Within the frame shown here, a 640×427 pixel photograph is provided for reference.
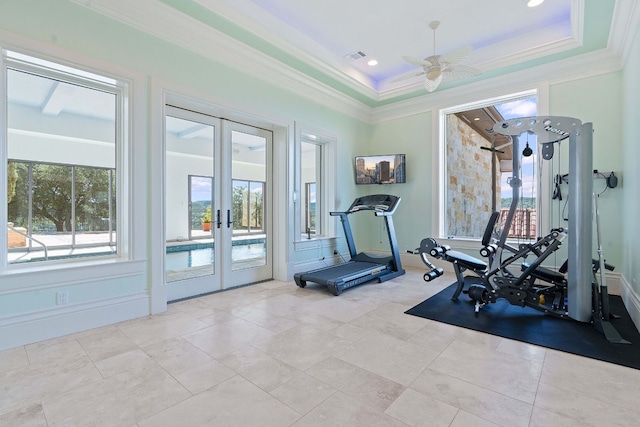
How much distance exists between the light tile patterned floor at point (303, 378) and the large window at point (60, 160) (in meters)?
1.03

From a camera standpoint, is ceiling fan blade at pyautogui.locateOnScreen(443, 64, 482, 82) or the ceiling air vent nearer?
ceiling fan blade at pyautogui.locateOnScreen(443, 64, 482, 82)

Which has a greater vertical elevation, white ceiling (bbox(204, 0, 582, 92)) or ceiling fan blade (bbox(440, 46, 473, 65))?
white ceiling (bbox(204, 0, 582, 92))

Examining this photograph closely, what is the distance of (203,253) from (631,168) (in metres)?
5.29

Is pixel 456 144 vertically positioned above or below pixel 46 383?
above

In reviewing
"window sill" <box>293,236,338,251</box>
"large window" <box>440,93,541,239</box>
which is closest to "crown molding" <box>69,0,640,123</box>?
"large window" <box>440,93,541,239</box>

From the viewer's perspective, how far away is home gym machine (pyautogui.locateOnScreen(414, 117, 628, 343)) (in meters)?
3.05

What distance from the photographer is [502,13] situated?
396 cm

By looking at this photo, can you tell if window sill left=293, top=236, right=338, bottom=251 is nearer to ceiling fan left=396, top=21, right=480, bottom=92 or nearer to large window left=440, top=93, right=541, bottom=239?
large window left=440, top=93, right=541, bottom=239

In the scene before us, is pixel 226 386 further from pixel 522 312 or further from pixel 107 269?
pixel 522 312

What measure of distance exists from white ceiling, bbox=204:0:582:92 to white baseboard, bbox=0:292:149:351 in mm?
3287

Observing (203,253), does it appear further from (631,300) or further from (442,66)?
(631,300)

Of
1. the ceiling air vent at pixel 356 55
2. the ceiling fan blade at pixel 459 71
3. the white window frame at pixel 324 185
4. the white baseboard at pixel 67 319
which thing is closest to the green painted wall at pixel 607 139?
the ceiling fan blade at pixel 459 71

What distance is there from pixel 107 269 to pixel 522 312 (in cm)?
448

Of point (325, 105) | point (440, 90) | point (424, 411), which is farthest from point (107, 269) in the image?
point (440, 90)
